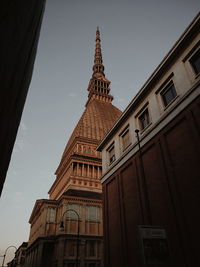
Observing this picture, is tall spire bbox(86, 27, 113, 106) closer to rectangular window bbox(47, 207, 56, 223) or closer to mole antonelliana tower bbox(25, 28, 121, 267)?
mole antonelliana tower bbox(25, 28, 121, 267)

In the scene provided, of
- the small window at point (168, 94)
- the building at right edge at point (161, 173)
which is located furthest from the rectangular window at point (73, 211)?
the small window at point (168, 94)

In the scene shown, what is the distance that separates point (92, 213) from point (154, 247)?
2764cm

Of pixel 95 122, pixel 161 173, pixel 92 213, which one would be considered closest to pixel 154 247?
pixel 161 173

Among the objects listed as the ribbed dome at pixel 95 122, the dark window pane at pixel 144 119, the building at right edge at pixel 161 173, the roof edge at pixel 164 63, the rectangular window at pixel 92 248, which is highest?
the ribbed dome at pixel 95 122

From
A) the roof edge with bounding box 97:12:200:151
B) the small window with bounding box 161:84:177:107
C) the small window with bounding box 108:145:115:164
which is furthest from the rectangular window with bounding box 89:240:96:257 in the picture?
the small window with bounding box 161:84:177:107

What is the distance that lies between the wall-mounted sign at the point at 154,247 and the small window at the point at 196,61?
9.48 metres

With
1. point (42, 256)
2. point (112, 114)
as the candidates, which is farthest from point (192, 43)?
point (112, 114)

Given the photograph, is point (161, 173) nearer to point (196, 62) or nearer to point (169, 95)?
point (169, 95)

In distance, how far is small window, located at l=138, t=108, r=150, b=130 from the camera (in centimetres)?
1570

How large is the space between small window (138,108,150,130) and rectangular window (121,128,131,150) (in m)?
1.87

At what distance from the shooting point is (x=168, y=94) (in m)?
13.9

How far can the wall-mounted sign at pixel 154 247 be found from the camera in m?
7.26

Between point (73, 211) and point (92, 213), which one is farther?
point (92, 213)

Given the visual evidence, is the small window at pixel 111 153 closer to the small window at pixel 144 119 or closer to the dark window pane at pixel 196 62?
the small window at pixel 144 119
